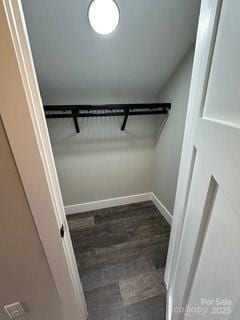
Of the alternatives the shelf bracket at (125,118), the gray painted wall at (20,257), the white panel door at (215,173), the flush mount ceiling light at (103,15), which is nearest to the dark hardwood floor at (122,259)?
the gray painted wall at (20,257)

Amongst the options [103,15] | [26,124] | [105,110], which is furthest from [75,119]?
[26,124]

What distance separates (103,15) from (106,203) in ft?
6.50

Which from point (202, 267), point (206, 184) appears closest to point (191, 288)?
point (202, 267)

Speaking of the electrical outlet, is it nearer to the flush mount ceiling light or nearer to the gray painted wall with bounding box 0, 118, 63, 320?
the gray painted wall with bounding box 0, 118, 63, 320

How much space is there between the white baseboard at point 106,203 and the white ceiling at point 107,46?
1.34 m

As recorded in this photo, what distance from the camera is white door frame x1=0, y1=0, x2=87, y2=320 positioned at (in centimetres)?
45

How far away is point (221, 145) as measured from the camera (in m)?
0.47

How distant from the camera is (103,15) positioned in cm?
111

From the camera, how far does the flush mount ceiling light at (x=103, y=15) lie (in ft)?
3.51

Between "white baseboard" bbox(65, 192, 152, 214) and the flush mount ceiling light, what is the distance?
1.87m

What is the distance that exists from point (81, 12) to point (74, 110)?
74cm

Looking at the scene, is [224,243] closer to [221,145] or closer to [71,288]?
[221,145]

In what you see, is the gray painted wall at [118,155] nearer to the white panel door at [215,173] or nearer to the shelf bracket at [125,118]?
the shelf bracket at [125,118]

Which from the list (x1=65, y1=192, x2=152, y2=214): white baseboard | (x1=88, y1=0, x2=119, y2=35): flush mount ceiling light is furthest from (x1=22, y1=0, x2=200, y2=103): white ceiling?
(x1=65, y1=192, x2=152, y2=214): white baseboard
